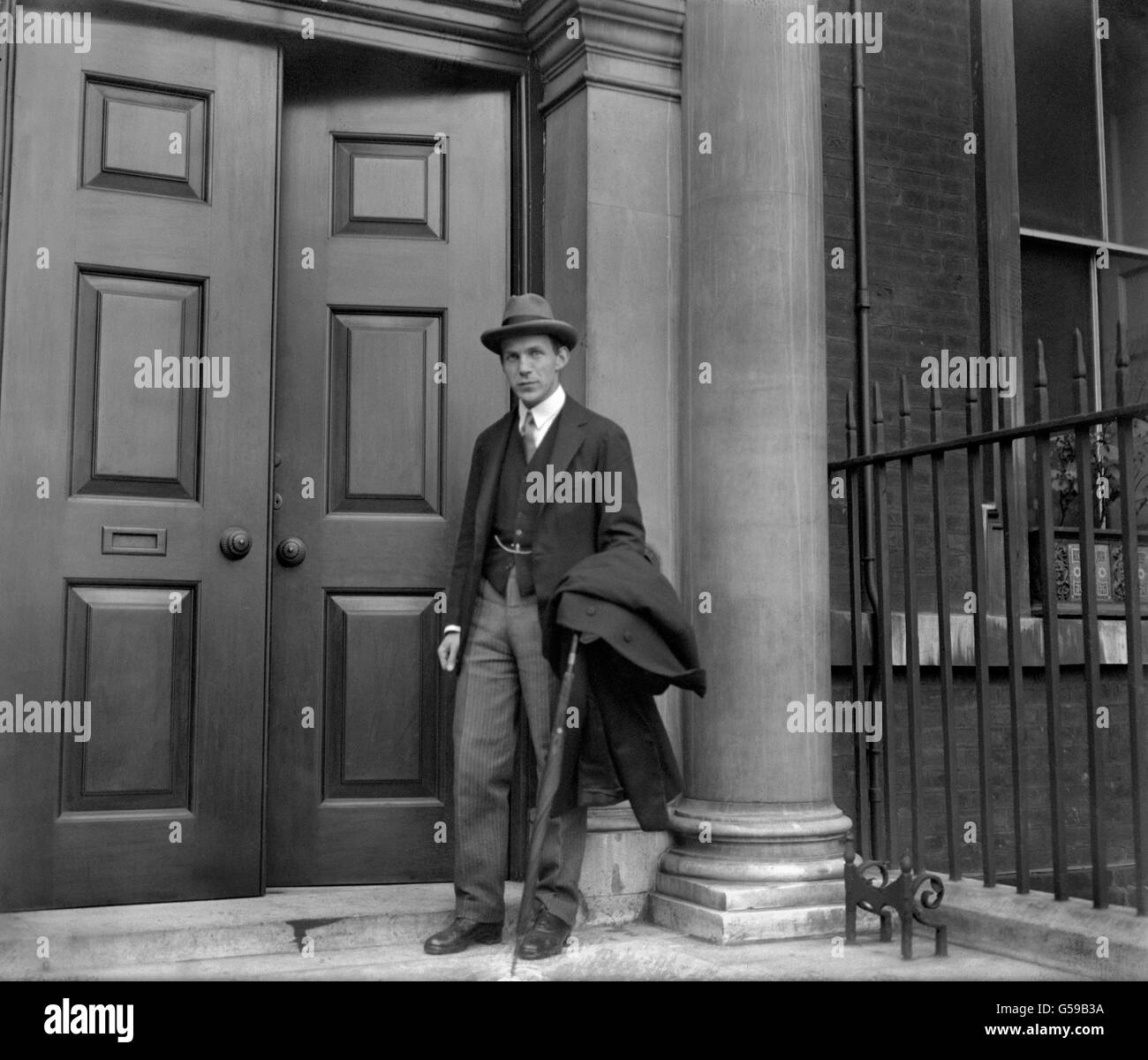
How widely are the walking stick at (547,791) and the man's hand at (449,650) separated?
479mm

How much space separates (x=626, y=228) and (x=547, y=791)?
2.38 m

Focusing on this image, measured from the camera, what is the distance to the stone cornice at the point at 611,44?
5.59m

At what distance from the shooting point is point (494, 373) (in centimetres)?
573

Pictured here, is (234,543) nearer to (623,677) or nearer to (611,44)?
(623,677)

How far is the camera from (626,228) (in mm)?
5613

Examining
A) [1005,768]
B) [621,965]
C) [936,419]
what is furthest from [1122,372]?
[1005,768]

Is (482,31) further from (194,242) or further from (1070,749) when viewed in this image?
(1070,749)

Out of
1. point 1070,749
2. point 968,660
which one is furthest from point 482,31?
point 1070,749

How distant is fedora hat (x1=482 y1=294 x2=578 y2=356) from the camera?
4852 millimetres

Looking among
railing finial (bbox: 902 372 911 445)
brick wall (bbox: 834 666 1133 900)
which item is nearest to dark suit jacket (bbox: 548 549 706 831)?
railing finial (bbox: 902 372 911 445)

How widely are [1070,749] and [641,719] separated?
124 inches

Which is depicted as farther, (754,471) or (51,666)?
(754,471)

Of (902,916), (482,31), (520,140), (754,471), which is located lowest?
(902,916)

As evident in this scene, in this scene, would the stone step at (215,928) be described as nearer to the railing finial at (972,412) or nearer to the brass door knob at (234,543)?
the brass door knob at (234,543)
